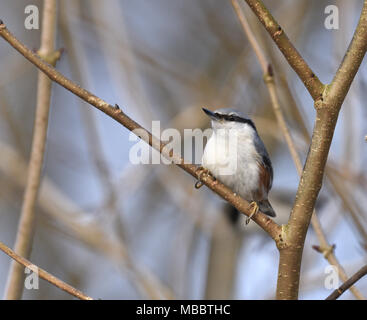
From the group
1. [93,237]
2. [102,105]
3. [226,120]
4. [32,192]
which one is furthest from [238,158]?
[102,105]

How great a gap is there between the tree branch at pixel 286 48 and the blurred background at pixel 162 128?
68 centimetres

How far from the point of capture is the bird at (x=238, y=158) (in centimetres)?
313

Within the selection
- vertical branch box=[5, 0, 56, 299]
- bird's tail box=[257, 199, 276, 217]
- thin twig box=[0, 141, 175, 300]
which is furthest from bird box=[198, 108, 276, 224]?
vertical branch box=[5, 0, 56, 299]

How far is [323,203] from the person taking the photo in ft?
16.1

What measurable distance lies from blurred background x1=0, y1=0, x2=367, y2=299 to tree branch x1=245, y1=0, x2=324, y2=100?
68 centimetres

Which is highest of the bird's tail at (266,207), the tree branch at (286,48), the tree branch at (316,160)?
the bird's tail at (266,207)

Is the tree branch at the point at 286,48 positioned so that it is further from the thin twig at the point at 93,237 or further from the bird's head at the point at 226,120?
the thin twig at the point at 93,237

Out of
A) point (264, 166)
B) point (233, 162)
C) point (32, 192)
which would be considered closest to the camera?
point (32, 192)

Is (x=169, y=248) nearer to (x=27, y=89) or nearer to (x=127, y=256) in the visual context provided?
(x=27, y=89)

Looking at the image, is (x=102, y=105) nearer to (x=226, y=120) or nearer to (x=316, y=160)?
(x=316, y=160)

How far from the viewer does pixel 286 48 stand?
6.21 ft

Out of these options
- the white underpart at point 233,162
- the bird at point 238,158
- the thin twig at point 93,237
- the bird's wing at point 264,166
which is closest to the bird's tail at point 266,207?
the bird at point 238,158

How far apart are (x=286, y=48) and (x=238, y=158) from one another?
1.37 m
